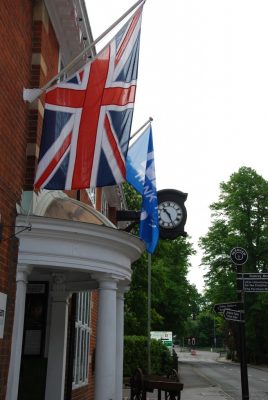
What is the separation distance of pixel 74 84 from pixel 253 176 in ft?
123

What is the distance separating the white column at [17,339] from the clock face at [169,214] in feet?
23.6

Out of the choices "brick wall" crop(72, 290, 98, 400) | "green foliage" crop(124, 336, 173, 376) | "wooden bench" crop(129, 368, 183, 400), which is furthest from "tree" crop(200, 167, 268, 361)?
"wooden bench" crop(129, 368, 183, 400)

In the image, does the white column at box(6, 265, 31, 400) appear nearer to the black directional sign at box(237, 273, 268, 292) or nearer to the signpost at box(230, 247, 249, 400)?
the signpost at box(230, 247, 249, 400)

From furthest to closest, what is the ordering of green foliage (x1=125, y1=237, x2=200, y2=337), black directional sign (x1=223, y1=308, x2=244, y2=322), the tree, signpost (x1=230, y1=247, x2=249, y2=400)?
the tree → green foliage (x1=125, y1=237, x2=200, y2=337) → black directional sign (x1=223, y1=308, x2=244, y2=322) → signpost (x1=230, y1=247, x2=249, y2=400)

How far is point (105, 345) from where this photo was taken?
324 inches

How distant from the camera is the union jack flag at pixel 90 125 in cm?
719

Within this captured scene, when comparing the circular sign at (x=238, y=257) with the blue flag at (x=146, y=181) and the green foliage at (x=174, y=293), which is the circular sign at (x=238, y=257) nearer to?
the blue flag at (x=146, y=181)

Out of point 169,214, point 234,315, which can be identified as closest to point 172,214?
point 169,214

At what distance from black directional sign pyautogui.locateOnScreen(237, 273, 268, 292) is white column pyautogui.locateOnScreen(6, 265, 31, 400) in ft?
12.8

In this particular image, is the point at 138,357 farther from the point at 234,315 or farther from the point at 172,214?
the point at 234,315

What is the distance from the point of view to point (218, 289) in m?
41.0

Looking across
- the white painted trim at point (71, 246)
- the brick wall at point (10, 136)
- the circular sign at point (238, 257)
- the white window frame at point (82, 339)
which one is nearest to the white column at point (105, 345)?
the white painted trim at point (71, 246)

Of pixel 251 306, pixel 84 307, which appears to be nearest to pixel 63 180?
pixel 84 307

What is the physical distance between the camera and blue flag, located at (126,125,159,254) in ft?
34.3
